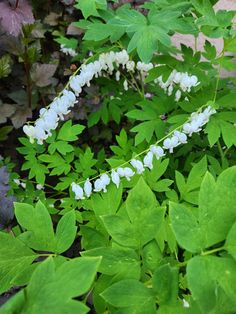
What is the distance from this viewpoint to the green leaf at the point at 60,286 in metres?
0.41

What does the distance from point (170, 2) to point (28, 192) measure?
31.9 inches

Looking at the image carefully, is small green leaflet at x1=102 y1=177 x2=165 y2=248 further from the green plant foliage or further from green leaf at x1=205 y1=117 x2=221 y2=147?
green leaf at x1=205 y1=117 x2=221 y2=147

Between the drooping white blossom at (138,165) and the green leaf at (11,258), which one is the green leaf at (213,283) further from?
the drooping white blossom at (138,165)

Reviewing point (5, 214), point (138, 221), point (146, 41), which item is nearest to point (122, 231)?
point (138, 221)

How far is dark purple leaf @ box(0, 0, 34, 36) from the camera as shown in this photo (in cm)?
146

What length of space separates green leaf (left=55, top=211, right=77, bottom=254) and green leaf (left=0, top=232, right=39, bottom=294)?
4 centimetres

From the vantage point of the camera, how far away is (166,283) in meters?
0.50

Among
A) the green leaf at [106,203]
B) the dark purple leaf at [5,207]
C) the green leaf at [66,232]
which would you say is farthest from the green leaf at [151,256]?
the dark purple leaf at [5,207]

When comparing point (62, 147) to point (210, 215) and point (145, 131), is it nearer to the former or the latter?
point (145, 131)

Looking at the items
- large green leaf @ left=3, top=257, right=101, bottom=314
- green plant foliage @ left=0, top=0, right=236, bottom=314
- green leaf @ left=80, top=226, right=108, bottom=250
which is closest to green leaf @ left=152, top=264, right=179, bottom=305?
green plant foliage @ left=0, top=0, right=236, bottom=314

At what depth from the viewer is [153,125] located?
1.44 meters

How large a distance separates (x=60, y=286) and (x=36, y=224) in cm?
21

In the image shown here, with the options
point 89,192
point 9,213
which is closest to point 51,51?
point 89,192

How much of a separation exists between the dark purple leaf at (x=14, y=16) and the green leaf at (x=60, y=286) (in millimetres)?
1184
